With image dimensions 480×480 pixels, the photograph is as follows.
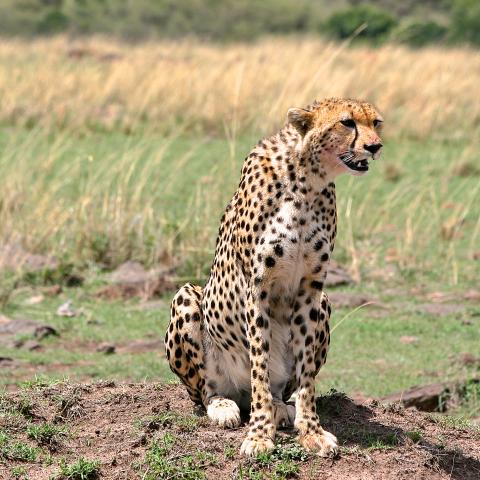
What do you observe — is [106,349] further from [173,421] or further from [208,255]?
[173,421]

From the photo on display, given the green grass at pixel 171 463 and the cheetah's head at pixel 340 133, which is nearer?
the cheetah's head at pixel 340 133

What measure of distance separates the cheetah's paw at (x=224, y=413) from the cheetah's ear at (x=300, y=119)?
109cm

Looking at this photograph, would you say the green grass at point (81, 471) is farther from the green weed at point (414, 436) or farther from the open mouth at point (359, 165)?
the open mouth at point (359, 165)

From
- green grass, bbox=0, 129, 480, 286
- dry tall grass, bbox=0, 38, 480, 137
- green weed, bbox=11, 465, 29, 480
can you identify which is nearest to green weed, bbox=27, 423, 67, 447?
green weed, bbox=11, 465, 29, 480

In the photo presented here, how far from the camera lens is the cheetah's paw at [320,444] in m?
4.38

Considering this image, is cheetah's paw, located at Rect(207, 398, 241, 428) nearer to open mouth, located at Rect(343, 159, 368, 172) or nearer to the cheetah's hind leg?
A: the cheetah's hind leg

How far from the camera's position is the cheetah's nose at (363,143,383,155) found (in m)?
4.12

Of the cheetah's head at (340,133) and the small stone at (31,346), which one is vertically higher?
the cheetah's head at (340,133)

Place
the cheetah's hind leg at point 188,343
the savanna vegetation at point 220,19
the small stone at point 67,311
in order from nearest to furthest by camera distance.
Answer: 1. the cheetah's hind leg at point 188,343
2. the small stone at point 67,311
3. the savanna vegetation at point 220,19

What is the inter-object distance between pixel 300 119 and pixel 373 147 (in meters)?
0.32

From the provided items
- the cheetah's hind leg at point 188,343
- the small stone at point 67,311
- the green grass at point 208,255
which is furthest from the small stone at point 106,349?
the cheetah's hind leg at point 188,343

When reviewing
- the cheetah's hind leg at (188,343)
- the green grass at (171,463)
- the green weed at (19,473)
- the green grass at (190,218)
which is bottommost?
the green grass at (190,218)

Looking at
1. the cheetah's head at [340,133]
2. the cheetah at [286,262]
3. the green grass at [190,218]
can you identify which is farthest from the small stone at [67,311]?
the cheetah's head at [340,133]

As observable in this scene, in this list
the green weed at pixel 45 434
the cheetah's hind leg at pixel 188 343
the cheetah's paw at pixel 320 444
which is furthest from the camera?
the cheetah's hind leg at pixel 188 343
